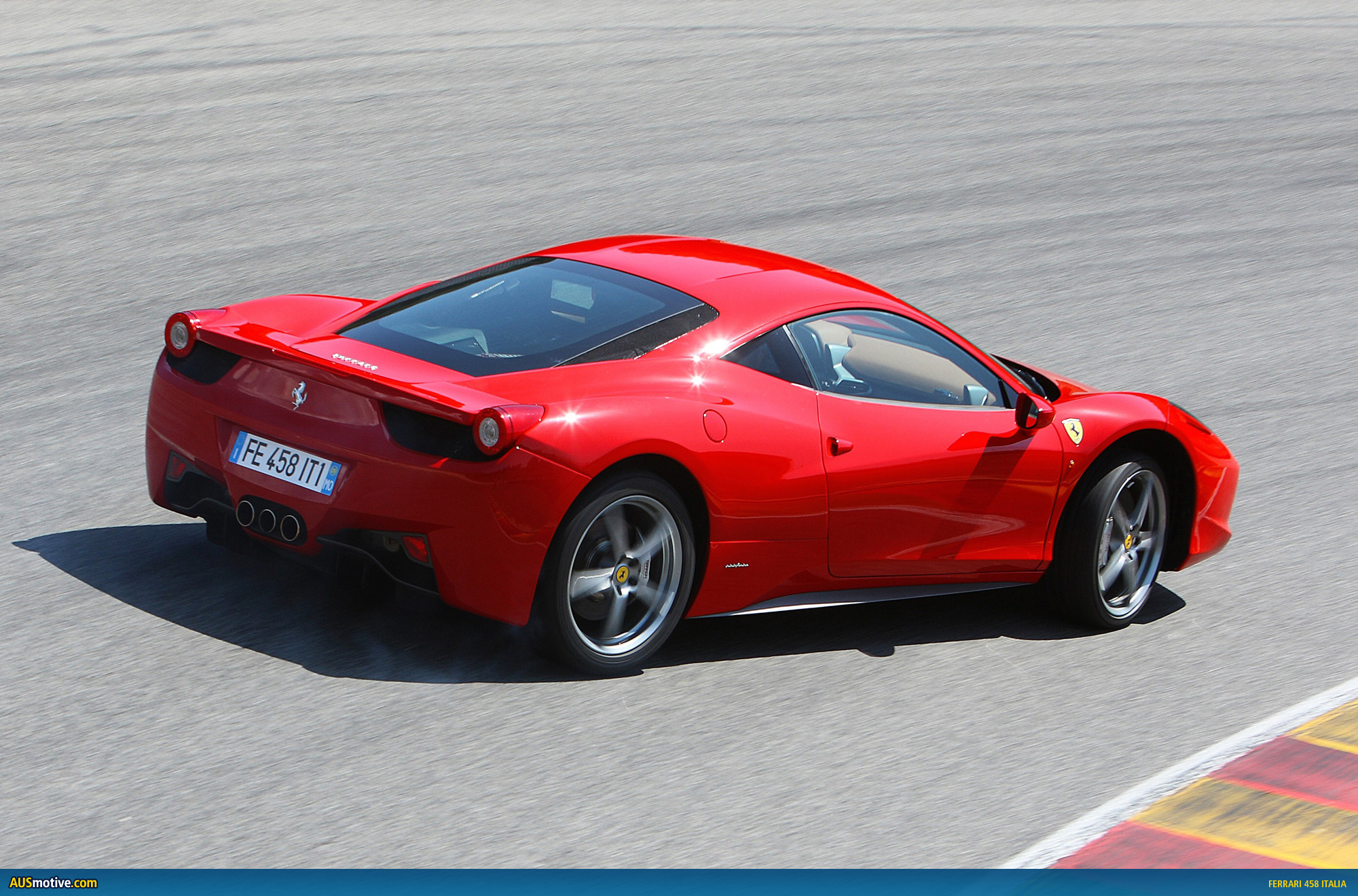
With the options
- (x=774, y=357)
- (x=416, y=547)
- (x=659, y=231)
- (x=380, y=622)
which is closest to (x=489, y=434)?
(x=416, y=547)

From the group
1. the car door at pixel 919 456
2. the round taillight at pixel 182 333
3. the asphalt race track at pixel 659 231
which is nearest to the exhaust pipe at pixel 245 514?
the asphalt race track at pixel 659 231

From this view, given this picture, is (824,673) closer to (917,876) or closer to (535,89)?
(917,876)

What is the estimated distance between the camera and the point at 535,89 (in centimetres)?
1540

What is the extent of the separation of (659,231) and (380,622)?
22.1 ft

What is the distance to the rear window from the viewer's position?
492cm

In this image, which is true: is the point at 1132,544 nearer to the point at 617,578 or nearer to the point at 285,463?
the point at 617,578

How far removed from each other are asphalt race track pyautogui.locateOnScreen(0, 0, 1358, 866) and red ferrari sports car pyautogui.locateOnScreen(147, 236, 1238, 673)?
30cm

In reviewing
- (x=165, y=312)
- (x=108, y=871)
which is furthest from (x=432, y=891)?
(x=165, y=312)

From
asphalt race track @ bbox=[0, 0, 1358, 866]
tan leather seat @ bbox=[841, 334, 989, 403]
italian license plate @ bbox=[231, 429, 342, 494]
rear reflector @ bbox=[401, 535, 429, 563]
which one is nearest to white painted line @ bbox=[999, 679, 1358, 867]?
asphalt race track @ bbox=[0, 0, 1358, 866]

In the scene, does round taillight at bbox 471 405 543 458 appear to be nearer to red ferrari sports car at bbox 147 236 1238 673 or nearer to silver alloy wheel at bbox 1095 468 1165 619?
red ferrari sports car at bbox 147 236 1238 673

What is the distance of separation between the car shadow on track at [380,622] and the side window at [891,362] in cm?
85

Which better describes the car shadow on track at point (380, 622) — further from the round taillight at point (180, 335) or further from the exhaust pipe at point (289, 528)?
the round taillight at point (180, 335)

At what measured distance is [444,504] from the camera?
449cm

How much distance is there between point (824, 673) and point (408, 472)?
157cm
